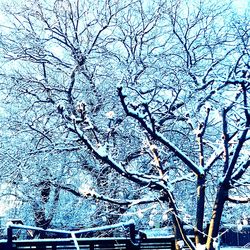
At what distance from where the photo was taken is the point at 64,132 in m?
11.6

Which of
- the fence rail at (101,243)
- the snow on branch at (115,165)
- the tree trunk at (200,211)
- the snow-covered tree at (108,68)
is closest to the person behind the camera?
the snow on branch at (115,165)

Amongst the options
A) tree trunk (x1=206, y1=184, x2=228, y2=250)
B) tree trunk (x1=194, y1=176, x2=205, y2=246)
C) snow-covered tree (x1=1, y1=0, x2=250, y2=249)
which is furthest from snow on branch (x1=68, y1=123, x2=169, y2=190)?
snow-covered tree (x1=1, y1=0, x2=250, y2=249)

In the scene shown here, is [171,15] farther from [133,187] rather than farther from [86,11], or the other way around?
[133,187]

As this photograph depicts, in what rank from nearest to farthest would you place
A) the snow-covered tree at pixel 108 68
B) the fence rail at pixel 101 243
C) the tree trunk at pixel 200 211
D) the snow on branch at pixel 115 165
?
the snow on branch at pixel 115 165 → the tree trunk at pixel 200 211 → the fence rail at pixel 101 243 → the snow-covered tree at pixel 108 68

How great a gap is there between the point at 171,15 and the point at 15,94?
4343mm

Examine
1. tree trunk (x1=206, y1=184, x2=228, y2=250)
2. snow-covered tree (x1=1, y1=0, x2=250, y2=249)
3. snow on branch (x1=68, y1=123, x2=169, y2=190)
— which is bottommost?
tree trunk (x1=206, y1=184, x2=228, y2=250)

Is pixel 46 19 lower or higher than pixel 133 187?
higher

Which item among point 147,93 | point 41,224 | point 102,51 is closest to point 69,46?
point 102,51

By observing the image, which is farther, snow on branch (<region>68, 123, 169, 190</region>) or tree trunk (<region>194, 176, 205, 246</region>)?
tree trunk (<region>194, 176, 205, 246</region>)

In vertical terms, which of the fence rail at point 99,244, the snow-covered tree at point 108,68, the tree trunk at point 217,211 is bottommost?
the fence rail at point 99,244

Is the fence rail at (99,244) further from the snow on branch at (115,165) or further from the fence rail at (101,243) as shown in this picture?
the snow on branch at (115,165)

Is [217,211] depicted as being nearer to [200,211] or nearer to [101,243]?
[200,211]

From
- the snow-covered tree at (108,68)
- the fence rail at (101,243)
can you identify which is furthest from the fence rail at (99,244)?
the snow-covered tree at (108,68)

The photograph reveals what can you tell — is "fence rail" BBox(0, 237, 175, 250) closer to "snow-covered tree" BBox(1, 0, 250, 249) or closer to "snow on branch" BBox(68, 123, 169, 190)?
"snow on branch" BBox(68, 123, 169, 190)
